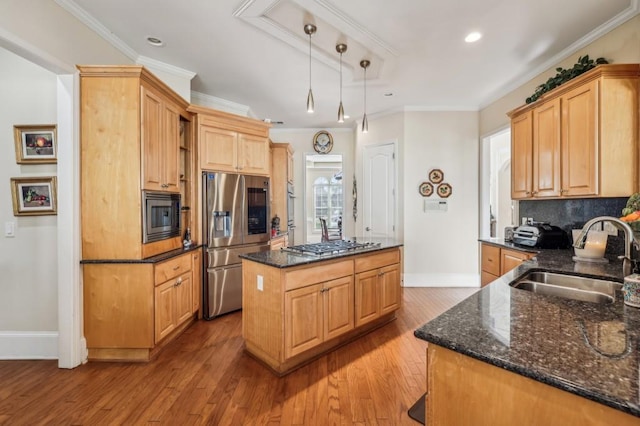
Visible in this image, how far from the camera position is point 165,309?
8.74 feet

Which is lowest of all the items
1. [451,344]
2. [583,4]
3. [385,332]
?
[385,332]

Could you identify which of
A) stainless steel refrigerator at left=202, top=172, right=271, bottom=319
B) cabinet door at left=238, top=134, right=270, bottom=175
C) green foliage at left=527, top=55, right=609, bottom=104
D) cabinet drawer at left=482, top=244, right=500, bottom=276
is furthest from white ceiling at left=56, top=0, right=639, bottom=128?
cabinet drawer at left=482, top=244, right=500, bottom=276

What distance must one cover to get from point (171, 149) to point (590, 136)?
12.7 feet

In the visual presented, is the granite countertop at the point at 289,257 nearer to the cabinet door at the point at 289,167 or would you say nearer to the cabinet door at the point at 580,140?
the cabinet door at the point at 580,140

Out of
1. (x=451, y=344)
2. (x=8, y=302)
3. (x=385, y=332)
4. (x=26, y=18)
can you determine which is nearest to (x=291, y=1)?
(x=26, y=18)

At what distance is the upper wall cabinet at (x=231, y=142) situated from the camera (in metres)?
3.44

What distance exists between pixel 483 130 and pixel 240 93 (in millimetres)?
3835

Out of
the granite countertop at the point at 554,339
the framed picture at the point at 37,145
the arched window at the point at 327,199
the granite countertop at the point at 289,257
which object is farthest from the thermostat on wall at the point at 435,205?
the framed picture at the point at 37,145

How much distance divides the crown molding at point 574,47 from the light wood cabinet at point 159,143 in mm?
4145

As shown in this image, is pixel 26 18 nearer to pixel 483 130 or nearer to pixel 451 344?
pixel 451 344

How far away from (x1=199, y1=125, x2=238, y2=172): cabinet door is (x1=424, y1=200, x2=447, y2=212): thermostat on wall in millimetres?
3091

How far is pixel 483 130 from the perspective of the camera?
4.65 metres

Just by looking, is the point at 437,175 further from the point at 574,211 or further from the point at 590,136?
the point at 590,136

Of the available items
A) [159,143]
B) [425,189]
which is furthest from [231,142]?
[425,189]
